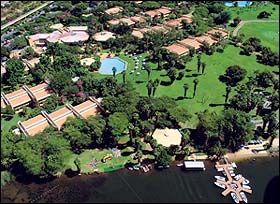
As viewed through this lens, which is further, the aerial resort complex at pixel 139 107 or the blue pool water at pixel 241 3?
the blue pool water at pixel 241 3

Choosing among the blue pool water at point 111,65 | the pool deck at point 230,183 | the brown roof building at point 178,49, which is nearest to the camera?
the pool deck at point 230,183

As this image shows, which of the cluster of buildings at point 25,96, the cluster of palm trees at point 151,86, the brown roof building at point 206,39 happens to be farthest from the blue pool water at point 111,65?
the brown roof building at point 206,39

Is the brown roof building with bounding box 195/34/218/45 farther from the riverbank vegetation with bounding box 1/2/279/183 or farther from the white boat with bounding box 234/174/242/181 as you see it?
the white boat with bounding box 234/174/242/181

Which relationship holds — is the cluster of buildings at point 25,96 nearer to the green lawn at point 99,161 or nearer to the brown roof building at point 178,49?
the green lawn at point 99,161

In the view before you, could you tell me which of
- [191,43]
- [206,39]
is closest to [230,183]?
[191,43]

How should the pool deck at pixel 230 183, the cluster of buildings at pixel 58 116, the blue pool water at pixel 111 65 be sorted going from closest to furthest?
the pool deck at pixel 230 183 < the cluster of buildings at pixel 58 116 < the blue pool water at pixel 111 65

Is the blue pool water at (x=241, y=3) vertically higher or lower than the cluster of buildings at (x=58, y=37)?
higher

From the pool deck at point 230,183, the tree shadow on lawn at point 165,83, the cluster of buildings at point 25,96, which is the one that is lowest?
the pool deck at point 230,183
